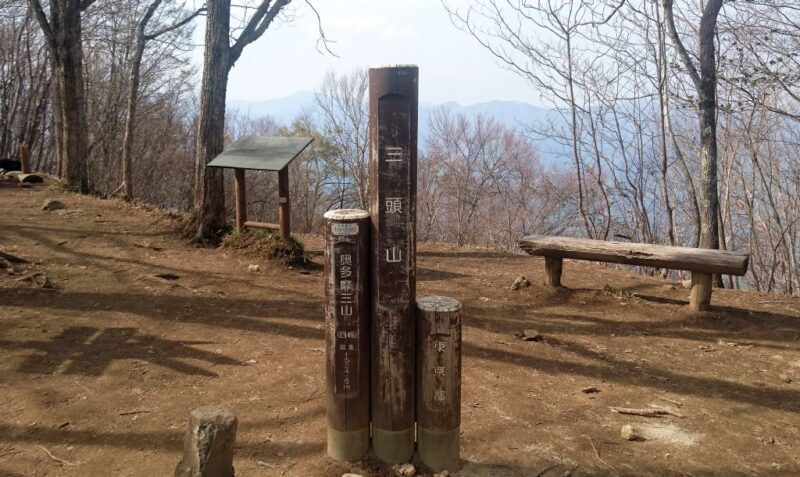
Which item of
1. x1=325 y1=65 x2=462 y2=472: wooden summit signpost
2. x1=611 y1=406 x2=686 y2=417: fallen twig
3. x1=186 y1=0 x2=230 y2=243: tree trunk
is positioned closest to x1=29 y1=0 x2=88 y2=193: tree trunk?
x1=186 y1=0 x2=230 y2=243: tree trunk

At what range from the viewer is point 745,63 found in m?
8.66

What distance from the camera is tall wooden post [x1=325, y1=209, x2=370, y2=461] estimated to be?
2.69 metres

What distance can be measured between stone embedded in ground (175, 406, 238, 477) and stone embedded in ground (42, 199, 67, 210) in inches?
305

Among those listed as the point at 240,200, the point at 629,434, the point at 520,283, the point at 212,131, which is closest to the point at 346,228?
the point at 629,434

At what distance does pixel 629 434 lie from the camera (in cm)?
319

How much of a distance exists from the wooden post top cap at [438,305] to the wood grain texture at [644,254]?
3.59 meters

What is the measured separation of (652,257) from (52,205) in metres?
8.67

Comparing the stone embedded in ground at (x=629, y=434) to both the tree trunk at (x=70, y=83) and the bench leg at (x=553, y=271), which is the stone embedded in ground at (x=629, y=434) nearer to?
the bench leg at (x=553, y=271)

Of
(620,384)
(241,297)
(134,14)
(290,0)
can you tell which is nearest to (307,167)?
(134,14)

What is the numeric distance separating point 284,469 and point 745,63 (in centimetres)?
948

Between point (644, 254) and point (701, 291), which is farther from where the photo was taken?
point (644, 254)

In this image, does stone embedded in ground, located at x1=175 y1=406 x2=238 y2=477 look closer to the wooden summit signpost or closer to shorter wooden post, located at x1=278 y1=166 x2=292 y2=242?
the wooden summit signpost

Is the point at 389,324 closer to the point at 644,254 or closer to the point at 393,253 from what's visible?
the point at 393,253

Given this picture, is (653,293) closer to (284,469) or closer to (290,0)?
(284,469)
